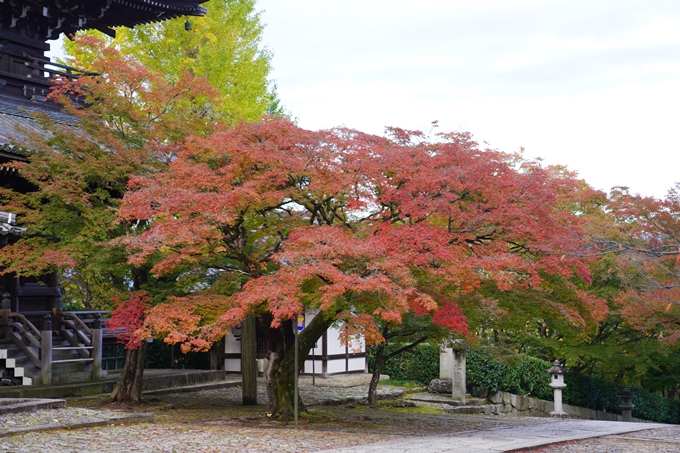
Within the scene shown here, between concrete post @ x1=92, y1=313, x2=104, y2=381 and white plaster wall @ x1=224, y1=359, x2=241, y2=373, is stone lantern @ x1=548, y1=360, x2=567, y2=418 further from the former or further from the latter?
concrete post @ x1=92, y1=313, x2=104, y2=381

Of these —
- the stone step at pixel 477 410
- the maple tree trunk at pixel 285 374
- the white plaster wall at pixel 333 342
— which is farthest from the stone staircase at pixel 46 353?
the stone step at pixel 477 410

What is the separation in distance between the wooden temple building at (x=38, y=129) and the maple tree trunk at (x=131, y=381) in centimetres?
200

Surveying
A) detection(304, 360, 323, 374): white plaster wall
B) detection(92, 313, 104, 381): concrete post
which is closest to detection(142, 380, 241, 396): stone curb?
detection(92, 313, 104, 381): concrete post

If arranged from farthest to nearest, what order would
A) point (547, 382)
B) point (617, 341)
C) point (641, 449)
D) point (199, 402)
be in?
point (547, 382)
point (617, 341)
point (199, 402)
point (641, 449)

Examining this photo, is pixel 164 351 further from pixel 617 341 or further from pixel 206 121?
pixel 617 341

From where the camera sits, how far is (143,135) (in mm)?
17000

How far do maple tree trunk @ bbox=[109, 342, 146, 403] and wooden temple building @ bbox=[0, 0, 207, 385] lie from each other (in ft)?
6.56

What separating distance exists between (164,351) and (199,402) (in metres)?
7.30

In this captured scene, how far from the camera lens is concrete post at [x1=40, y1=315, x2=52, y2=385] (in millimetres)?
18344

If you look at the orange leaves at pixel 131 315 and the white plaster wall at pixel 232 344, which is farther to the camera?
the white plaster wall at pixel 232 344

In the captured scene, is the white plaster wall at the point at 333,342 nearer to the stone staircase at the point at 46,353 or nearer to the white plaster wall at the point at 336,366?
the white plaster wall at the point at 336,366

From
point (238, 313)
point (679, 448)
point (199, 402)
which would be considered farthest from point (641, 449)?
point (199, 402)

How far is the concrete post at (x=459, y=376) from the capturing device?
80.5ft

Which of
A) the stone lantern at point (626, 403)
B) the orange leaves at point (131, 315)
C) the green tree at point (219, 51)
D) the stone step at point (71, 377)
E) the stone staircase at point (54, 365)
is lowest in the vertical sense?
the stone lantern at point (626, 403)
